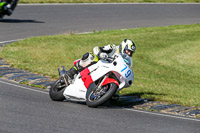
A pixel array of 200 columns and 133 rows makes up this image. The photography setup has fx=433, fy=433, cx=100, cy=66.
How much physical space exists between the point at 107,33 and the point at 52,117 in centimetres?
1300

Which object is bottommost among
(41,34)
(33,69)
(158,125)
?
(158,125)

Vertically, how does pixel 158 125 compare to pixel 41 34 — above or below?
below

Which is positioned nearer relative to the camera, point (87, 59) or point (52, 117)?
point (52, 117)

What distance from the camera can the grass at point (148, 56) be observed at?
11445 mm

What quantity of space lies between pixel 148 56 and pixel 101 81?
863cm

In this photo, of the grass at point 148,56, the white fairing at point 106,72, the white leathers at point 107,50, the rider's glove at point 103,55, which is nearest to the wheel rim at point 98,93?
the white fairing at point 106,72

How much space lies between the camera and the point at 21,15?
76.2 ft

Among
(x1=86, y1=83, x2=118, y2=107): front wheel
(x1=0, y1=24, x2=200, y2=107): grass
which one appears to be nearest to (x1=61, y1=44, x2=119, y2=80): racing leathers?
(x1=86, y1=83, x2=118, y2=107): front wheel

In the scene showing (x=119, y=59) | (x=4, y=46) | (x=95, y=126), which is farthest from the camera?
(x=4, y=46)

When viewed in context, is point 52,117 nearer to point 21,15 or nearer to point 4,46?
point 4,46

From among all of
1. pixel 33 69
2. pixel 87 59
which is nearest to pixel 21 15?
pixel 33 69

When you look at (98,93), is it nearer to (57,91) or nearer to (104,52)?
(104,52)

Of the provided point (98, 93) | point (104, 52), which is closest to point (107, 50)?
point (104, 52)

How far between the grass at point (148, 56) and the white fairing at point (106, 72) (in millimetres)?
1791
